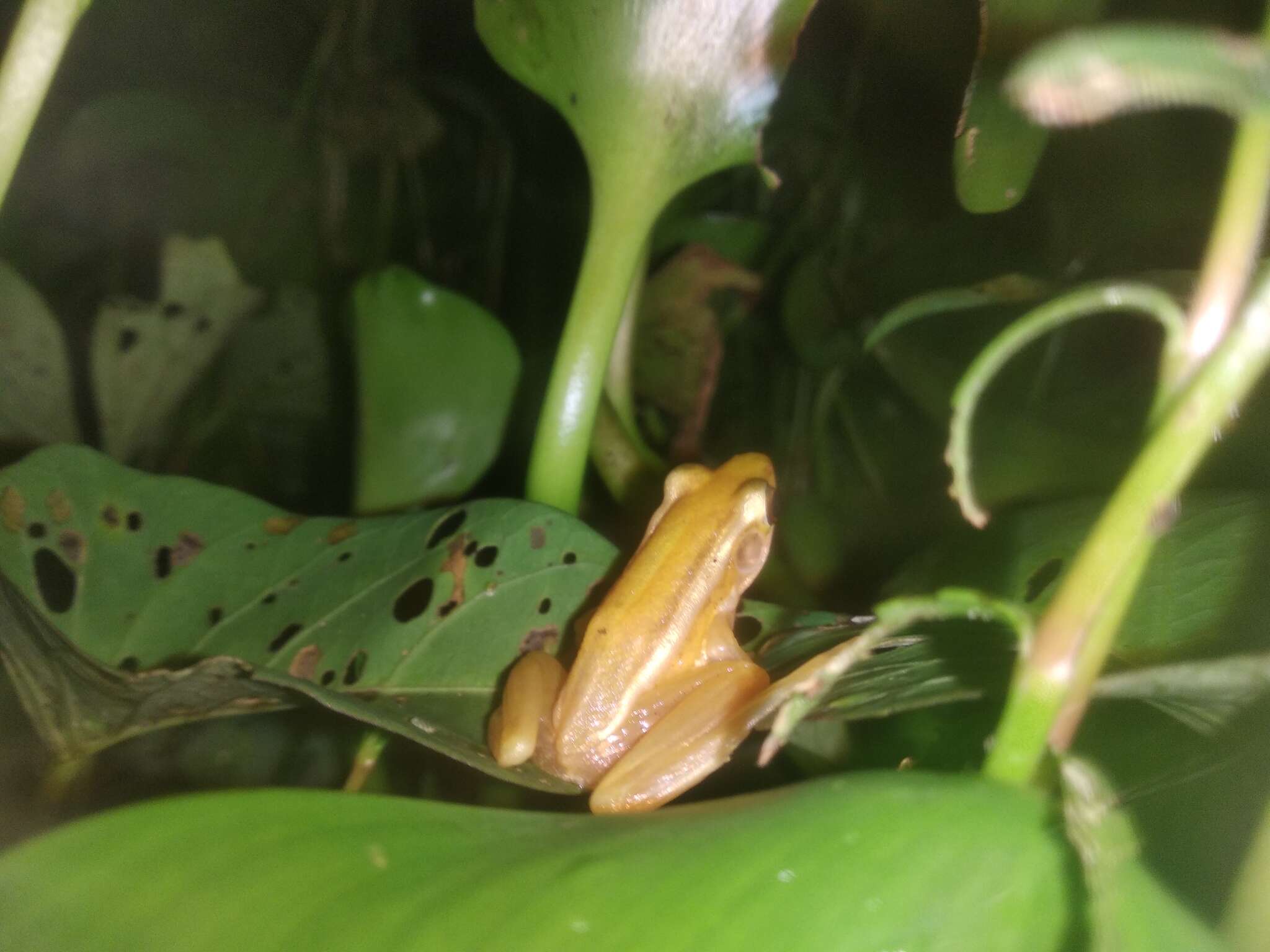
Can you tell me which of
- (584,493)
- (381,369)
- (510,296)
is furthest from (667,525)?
(510,296)

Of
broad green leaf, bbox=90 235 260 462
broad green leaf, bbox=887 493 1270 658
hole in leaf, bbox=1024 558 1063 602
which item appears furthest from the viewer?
broad green leaf, bbox=90 235 260 462

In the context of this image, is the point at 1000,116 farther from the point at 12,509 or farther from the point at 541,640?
the point at 12,509

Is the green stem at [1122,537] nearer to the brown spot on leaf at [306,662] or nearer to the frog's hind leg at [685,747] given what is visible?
the frog's hind leg at [685,747]

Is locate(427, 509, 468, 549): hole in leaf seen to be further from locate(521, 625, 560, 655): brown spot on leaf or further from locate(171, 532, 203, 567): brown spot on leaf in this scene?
locate(171, 532, 203, 567): brown spot on leaf

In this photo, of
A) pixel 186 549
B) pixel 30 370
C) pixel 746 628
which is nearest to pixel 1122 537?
pixel 746 628

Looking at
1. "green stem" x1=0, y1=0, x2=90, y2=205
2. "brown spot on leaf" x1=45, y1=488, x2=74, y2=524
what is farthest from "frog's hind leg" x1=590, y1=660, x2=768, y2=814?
"green stem" x1=0, y1=0, x2=90, y2=205
